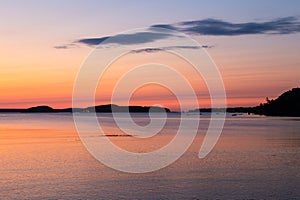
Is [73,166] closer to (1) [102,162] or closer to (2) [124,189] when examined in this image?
(1) [102,162]

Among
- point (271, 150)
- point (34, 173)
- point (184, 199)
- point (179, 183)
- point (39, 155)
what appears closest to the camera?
point (184, 199)

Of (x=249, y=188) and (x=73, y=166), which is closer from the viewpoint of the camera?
(x=249, y=188)

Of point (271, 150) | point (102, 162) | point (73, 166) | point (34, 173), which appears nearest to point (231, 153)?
point (271, 150)

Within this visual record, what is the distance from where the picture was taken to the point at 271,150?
4044 cm

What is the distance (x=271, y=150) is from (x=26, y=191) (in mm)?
24771

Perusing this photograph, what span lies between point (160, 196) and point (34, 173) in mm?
9468

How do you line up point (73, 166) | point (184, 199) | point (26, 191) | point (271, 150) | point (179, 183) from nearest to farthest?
point (184, 199) → point (26, 191) → point (179, 183) → point (73, 166) → point (271, 150)

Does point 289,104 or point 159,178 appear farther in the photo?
point 289,104

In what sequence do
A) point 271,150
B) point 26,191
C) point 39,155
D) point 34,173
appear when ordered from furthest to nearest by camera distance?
point 271,150 → point 39,155 → point 34,173 → point 26,191

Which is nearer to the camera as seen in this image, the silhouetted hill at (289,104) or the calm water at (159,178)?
the calm water at (159,178)

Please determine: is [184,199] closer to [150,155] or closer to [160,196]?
[160,196]

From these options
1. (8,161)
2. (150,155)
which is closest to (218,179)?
(150,155)

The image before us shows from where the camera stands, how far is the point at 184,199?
2033 cm

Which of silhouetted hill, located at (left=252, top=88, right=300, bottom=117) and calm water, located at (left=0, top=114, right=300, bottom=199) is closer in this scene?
calm water, located at (left=0, top=114, right=300, bottom=199)
